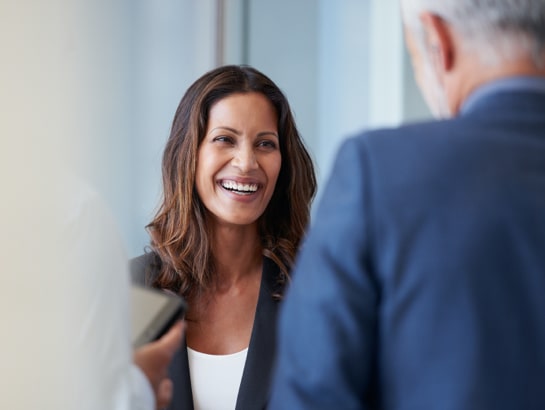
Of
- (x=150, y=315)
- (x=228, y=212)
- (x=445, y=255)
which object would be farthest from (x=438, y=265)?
(x=228, y=212)

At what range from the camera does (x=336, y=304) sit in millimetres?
991

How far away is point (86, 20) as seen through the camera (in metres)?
1.44

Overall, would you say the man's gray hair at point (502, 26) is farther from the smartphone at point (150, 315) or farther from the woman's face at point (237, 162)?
the woman's face at point (237, 162)

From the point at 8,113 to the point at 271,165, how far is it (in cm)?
123

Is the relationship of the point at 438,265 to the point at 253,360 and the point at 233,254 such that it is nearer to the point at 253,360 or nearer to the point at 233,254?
the point at 253,360

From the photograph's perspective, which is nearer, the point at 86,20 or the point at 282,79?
the point at 86,20

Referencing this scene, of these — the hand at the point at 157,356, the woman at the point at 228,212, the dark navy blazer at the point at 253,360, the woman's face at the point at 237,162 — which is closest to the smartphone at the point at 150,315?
the hand at the point at 157,356

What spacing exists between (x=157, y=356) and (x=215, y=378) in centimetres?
75

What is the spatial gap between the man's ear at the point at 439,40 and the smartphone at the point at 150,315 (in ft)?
1.56

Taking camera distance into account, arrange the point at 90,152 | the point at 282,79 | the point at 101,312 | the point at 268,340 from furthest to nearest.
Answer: the point at 282,79
the point at 268,340
the point at 90,152
the point at 101,312

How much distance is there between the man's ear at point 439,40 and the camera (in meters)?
1.04

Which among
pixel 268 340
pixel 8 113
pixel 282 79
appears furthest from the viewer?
pixel 282 79

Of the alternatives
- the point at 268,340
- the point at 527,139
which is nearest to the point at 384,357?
the point at 527,139

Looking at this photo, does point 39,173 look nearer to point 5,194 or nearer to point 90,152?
point 5,194
